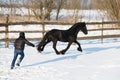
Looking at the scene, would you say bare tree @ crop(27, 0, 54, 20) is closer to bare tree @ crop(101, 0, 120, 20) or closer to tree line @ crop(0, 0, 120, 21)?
tree line @ crop(0, 0, 120, 21)

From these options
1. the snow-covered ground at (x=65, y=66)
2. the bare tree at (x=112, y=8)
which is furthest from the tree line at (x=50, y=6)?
Answer: the snow-covered ground at (x=65, y=66)

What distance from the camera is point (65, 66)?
35.3 feet

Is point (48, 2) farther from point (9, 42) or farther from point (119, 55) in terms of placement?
point (119, 55)

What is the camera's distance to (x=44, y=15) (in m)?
34.3

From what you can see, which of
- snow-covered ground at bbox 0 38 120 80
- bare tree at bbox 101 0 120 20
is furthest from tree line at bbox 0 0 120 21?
snow-covered ground at bbox 0 38 120 80

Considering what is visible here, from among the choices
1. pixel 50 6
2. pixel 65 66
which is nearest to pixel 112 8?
pixel 50 6

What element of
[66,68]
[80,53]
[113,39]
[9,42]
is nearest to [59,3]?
[113,39]

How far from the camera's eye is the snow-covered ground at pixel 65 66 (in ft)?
30.6

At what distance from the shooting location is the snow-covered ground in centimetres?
934

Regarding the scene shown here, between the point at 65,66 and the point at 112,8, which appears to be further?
the point at 112,8

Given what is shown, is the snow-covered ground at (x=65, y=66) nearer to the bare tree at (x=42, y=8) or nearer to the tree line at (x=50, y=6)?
the tree line at (x=50, y=6)

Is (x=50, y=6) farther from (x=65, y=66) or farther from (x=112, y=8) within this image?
(x=65, y=66)

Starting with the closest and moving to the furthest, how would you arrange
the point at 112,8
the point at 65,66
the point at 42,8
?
the point at 65,66, the point at 112,8, the point at 42,8

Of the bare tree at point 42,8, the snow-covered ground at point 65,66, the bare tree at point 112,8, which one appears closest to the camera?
the snow-covered ground at point 65,66
